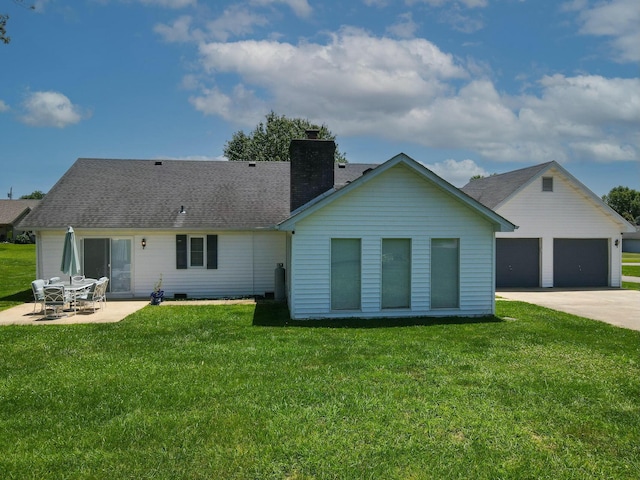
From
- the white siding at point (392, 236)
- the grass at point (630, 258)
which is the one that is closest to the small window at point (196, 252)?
the white siding at point (392, 236)

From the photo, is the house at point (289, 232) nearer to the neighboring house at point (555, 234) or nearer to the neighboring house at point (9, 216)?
the neighboring house at point (555, 234)

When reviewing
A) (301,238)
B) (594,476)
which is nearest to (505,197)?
(301,238)

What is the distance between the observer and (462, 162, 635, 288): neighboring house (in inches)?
807

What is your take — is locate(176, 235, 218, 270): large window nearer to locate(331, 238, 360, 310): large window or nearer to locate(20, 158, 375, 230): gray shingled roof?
locate(20, 158, 375, 230): gray shingled roof

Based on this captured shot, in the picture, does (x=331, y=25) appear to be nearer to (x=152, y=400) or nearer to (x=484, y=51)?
(x=484, y=51)

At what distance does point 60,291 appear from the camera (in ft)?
39.5

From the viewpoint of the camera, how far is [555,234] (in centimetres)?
2067

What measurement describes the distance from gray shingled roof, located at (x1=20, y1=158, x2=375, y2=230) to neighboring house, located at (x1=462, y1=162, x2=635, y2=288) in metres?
7.51

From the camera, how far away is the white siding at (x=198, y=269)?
52.7ft

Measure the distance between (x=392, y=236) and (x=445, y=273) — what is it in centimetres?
187

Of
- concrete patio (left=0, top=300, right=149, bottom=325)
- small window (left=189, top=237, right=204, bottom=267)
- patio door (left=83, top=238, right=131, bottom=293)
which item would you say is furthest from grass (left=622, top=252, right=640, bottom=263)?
concrete patio (left=0, top=300, right=149, bottom=325)

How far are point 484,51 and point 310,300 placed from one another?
27.4ft

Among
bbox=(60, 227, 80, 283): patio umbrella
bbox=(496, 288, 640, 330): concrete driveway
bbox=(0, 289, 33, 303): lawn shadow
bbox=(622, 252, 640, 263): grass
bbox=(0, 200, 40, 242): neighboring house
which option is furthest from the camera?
bbox=(0, 200, 40, 242): neighboring house

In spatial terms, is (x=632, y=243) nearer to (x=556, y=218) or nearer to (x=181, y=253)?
(x=556, y=218)
